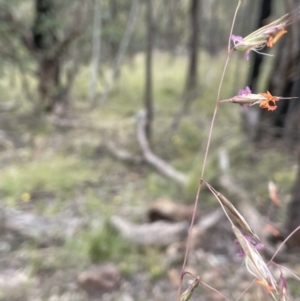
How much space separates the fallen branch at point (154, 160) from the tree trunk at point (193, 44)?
3.04m

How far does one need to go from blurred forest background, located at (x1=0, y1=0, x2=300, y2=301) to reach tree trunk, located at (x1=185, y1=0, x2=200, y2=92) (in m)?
0.03

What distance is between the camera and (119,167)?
17.8 ft

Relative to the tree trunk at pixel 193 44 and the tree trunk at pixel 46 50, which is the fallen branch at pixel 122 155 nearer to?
the tree trunk at pixel 46 50

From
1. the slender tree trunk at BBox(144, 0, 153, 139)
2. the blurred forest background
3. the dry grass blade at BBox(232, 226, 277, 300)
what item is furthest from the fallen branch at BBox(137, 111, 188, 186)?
the dry grass blade at BBox(232, 226, 277, 300)

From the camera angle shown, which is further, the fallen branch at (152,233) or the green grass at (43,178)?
the green grass at (43,178)

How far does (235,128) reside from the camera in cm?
643

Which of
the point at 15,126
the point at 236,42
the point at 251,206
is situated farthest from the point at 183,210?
the point at 15,126

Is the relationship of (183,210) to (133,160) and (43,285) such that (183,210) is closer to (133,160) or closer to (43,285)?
(43,285)

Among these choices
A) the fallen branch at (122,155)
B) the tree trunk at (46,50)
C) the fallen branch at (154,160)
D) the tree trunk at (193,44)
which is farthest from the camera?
the tree trunk at (193,44)

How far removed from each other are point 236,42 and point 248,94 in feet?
0.44

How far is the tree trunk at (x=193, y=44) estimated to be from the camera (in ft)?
28.4

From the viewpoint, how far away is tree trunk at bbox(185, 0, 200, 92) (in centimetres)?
866

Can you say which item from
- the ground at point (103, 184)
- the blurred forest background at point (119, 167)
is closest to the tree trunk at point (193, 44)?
the blurred forest background at point (119, 167)

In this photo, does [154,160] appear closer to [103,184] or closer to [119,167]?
[119,167]
